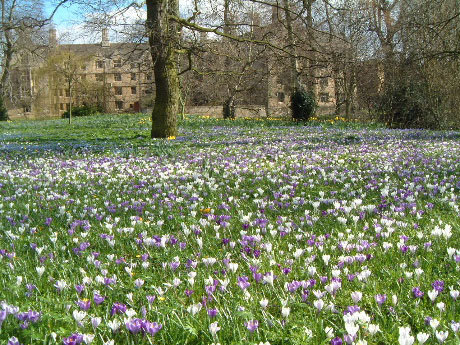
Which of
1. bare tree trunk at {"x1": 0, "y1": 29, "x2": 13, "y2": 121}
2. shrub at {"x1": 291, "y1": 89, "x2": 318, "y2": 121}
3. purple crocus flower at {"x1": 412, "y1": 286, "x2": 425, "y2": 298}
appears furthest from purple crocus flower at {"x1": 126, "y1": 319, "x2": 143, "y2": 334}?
bare tree trunk at {"x1": 0, "y1": 29, "x2": 13, "y2": 121}

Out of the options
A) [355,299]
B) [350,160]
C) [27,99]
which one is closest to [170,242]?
[355,299]

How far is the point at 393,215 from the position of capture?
4148 millimetres

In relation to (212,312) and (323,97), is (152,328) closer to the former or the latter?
(212,312)

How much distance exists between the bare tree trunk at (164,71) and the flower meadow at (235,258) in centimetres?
665

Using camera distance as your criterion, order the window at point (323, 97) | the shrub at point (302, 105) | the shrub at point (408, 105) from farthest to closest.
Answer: the window at point (323, 97) < the shrub at point (302, 105) < the shrub at point (408, 105)

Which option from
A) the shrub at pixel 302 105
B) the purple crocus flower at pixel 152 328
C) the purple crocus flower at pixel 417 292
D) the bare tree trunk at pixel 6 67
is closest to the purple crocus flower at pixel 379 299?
the purple crocus flower at pixel 417 292

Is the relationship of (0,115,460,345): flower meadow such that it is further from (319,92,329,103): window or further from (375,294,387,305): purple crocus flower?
(319,92,329,103): window

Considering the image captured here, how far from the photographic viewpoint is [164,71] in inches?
539

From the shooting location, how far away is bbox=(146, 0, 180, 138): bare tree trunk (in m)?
13.0

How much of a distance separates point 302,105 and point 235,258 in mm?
20513

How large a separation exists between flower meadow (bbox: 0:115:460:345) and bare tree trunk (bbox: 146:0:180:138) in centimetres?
665

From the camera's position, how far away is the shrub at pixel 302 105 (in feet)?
75.3

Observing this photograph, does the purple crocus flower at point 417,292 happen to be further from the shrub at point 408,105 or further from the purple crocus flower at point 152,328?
the shrub at point 408,105

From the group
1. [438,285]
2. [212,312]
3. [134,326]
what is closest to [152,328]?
[134,326]
